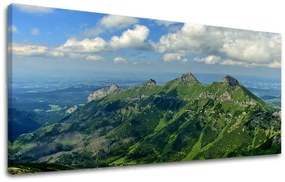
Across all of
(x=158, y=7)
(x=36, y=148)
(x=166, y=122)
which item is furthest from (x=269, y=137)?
(x=36, y=148)

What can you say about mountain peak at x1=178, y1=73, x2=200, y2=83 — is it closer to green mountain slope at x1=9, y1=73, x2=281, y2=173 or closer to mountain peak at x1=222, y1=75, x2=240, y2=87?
green mountain slope at x1=9, y1=73, x2=281, y2=173

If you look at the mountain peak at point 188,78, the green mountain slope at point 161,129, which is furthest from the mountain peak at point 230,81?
the mountain peak at point 188,78

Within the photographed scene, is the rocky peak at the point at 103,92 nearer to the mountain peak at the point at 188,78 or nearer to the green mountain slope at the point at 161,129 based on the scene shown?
the green mountain slope at the point at 161,129

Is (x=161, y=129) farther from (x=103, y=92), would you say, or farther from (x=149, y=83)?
(x=103, y=92)

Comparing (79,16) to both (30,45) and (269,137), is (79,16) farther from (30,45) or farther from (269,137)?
(269,137)

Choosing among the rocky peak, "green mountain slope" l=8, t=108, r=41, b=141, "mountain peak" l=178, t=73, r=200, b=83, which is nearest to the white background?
"green mountain slope" l=8, t=108, r=41, b=141

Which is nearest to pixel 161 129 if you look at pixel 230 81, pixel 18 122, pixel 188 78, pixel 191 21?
pixel 188 78
